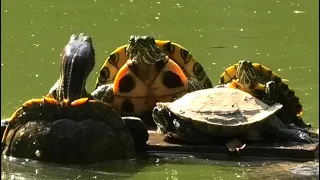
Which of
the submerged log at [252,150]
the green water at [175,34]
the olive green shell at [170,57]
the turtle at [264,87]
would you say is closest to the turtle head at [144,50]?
the olive green shell at [170,57]

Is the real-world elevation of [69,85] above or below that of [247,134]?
above

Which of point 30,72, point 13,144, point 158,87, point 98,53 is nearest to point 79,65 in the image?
point 13,144

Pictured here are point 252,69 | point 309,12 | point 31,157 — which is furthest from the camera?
point 309,12

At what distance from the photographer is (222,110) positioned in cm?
420

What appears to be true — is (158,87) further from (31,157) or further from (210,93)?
(31,157)

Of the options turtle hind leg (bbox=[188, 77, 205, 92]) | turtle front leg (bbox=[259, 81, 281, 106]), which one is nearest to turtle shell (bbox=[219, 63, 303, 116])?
turtle front leg (bbox=[259, 81, 281, 106])

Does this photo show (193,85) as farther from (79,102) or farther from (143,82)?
(79,102)

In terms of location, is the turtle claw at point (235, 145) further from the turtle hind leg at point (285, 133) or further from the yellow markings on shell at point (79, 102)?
the yellow markings on shell at point (79, 102)

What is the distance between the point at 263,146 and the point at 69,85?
1.03 metres

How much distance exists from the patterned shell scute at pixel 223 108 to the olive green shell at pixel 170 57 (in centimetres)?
76

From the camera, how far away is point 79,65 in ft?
13.5

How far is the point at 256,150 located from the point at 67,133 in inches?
37.6

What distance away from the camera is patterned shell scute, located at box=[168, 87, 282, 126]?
164 inches

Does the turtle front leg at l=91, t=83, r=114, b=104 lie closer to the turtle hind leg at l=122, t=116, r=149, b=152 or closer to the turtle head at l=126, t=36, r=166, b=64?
the turtle head at l=126, t=36, r=166, b=64
